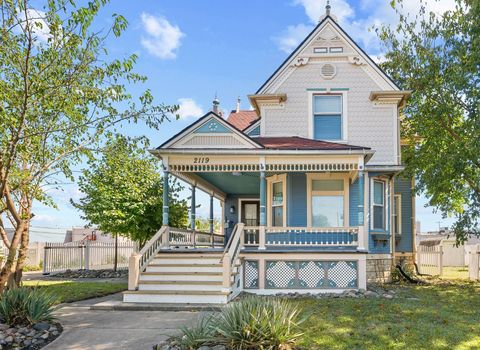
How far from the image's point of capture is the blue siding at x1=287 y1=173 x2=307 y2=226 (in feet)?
50.2

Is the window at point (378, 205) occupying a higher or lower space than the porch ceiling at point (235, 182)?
lower

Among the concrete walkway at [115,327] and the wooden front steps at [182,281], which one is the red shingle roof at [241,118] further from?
the concrete walkway at [115,327]

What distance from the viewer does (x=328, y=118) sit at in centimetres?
1628

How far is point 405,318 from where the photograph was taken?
8.87 meters

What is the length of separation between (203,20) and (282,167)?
15.4 feet

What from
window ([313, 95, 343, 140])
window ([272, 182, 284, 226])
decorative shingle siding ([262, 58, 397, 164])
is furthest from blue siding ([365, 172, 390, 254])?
window ([272, 182, 284, 226])

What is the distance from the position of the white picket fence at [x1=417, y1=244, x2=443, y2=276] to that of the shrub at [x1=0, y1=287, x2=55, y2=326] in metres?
17.0

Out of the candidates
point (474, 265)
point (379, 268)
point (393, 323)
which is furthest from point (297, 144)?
point (474, 265)

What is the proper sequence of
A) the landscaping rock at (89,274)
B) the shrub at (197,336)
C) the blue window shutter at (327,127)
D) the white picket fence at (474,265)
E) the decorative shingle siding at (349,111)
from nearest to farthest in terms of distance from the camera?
the shrub at (197,336) < the decorative shingle siding at (349,111) < the blue window shutter at (327,127) < the white picket fence at (474,265) < the landscaping rock at (89,274)

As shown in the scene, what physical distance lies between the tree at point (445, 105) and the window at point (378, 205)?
63.7 inches

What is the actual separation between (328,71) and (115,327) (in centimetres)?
1132

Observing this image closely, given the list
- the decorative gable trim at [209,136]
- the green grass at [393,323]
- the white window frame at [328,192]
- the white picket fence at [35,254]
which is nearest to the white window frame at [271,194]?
the white window frame at [328,192]

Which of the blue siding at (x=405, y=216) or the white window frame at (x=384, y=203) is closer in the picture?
the white window frame at (x=384, y=203)

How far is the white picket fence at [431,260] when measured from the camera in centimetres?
2095
